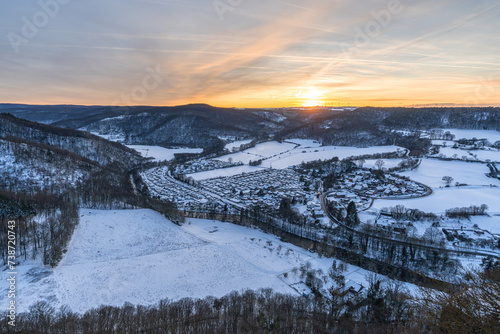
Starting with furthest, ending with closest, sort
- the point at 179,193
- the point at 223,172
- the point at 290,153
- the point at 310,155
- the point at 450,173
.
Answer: the point at 290,153, the point at 310,155, the point at 223,172, the point at 450,173, the point at 179,193

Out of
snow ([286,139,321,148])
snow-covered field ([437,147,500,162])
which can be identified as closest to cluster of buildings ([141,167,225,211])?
snow ([286,139,321,148])

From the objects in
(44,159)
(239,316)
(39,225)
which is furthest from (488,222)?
(44,159)

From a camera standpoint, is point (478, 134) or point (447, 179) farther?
point (478, 134)

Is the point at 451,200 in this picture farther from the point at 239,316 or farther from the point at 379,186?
the point at 239,316

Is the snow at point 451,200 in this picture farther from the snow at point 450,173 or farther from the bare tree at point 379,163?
the bare tree at point 379,163

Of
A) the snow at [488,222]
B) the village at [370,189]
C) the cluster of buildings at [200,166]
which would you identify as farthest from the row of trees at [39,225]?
the snow at [488,222]

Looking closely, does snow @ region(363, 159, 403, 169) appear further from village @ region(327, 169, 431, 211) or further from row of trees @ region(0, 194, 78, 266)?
row of trees @ region(0, 194, 78, 266)

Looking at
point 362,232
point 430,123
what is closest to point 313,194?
point 362,232
